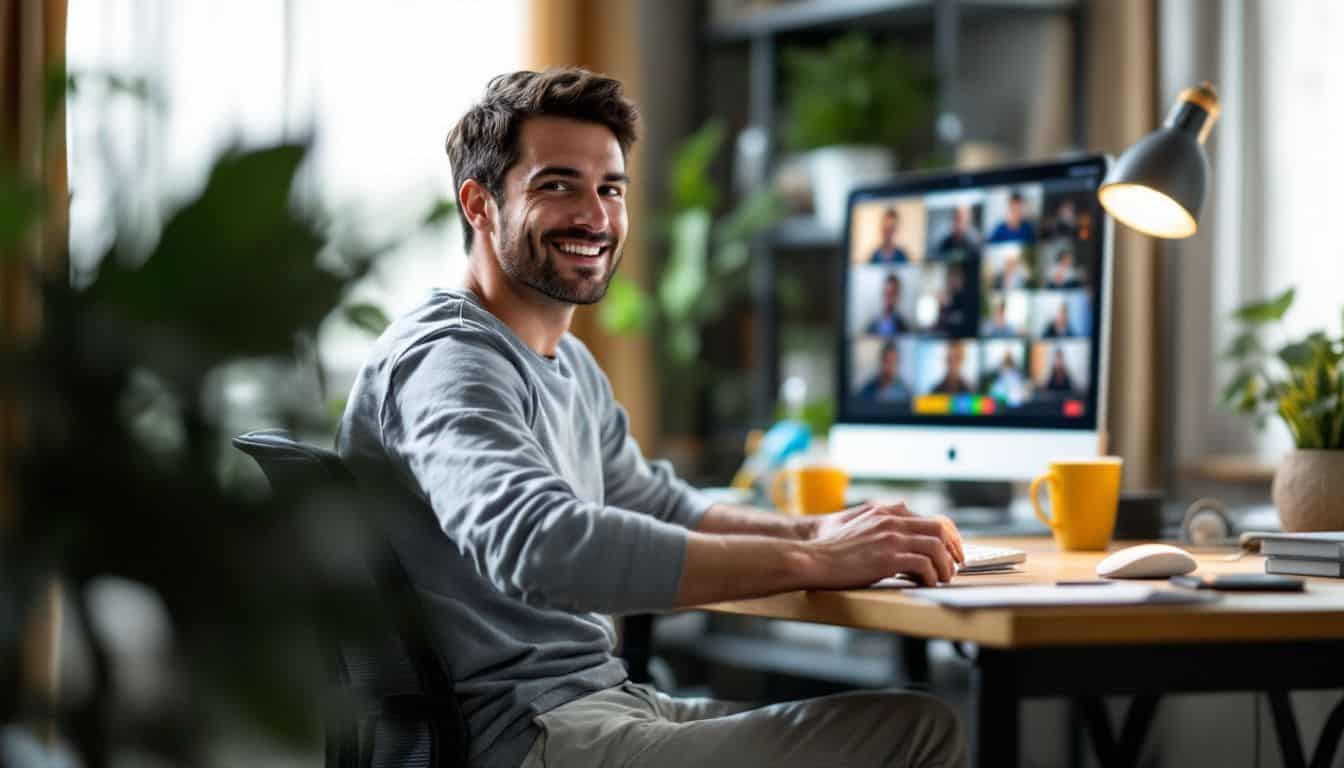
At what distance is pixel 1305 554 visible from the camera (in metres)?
1.45

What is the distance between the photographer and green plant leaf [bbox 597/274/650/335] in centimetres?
360

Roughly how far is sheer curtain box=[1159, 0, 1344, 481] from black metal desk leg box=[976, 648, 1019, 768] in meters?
1.93

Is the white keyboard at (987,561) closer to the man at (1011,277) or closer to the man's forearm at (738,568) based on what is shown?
the man's forearm at (738,568)

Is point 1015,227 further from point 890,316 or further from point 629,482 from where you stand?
point 629,482

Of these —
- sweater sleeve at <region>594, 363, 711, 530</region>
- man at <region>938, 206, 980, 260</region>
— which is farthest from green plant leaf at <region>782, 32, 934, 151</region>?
sweater sleeve at <region>594, 363, 711, 530</region>

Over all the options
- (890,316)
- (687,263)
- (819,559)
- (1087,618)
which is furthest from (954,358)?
(687,263)

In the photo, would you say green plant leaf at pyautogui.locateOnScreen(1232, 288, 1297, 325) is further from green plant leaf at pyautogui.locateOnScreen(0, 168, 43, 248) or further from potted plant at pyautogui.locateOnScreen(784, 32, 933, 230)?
green plant leaf at pyautogui.locateOnScreen(0, 168, 43, 248)

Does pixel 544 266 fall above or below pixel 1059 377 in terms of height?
above

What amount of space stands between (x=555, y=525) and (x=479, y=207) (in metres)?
0.56

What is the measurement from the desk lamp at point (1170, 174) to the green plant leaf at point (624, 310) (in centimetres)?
188

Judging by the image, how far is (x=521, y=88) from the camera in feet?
5.27

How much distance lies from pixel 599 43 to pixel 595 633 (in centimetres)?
251

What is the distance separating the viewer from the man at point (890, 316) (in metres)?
2.19

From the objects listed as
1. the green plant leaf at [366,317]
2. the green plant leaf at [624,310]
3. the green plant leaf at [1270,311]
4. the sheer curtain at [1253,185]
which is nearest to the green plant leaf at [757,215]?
the green plant leaf at [624,310]
